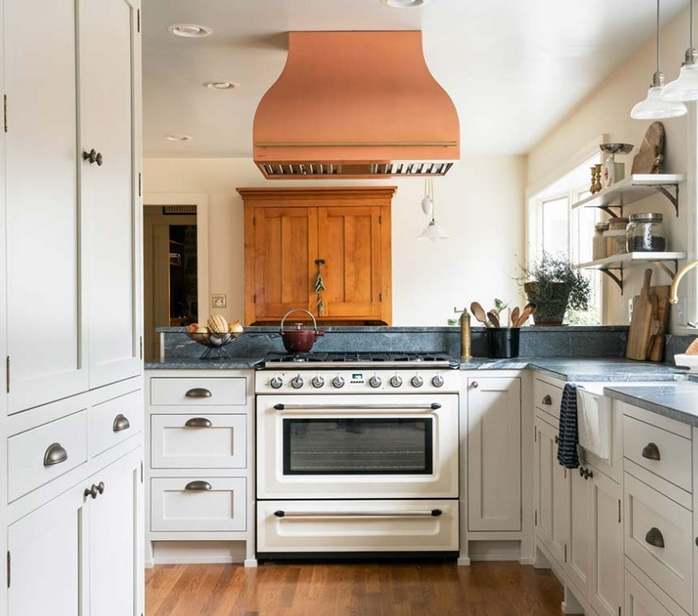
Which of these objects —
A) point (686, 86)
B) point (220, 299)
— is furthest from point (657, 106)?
point (220, 299)

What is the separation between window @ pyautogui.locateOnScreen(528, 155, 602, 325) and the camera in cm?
485

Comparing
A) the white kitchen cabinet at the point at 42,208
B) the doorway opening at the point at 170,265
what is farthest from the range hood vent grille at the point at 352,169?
the doorway opening at the point at 170,265

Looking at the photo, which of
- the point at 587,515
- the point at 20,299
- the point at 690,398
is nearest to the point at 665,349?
the point at 587,515

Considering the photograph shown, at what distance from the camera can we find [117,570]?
205cm

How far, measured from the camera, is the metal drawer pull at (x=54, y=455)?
156 centimetres

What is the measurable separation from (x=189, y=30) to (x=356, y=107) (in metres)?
0.86

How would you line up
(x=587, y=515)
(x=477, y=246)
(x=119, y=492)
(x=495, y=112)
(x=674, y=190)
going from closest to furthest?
(x=119, y=492) → (x=587, y=515) → (x=674, y=190) → (x=495, y=112) → (x=477, y=246)

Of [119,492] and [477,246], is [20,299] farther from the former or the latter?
[477,246]

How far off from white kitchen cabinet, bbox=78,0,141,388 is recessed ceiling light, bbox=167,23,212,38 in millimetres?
1220

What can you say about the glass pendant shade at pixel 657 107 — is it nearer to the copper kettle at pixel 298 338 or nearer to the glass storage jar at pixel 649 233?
the glass storage jar at pixel 649 233

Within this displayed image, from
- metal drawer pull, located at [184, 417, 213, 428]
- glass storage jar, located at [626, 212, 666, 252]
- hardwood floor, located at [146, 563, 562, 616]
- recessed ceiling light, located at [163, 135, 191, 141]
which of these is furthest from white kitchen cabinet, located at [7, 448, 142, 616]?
recessed ceiling light, located at [163, 135, 191, 141]

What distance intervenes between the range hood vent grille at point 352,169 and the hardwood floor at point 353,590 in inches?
74.3

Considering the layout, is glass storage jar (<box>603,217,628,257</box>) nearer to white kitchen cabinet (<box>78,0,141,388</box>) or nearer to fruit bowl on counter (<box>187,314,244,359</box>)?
fruit bowl on counter (<box>187,314,244,359</box>)

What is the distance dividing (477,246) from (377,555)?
145 inches
